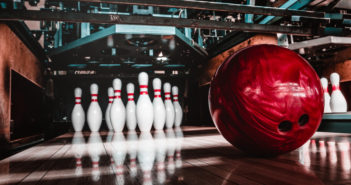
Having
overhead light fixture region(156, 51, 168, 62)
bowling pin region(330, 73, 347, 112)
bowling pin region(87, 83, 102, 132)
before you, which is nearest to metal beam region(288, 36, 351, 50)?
bowling pin region(330, 73, 347, 112)

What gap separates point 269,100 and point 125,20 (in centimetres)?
110

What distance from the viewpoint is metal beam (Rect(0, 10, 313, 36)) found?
4.49 ft

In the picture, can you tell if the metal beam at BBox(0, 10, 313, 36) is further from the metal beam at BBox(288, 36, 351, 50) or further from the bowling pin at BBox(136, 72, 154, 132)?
the bowling pin at BBox(136, 72, 154, 132)

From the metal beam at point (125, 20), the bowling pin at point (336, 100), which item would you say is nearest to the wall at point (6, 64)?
the metal beam at point (125, 20)

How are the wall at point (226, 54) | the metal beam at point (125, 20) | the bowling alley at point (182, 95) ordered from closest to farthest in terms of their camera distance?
1. the bowling alley at point (182, 95)
2. the metal beam at point (125, 20)
3. the wall at point (226, 54)

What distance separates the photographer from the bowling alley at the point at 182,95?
70 centimetres

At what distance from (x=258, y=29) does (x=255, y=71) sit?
1147 mm

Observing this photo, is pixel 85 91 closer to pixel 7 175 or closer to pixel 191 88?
pixel 191 88

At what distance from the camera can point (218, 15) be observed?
297 cm

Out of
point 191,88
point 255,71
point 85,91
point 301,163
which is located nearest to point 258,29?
point 255,71

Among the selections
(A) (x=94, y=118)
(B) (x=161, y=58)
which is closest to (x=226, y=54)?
(B) (x=161, y=58)

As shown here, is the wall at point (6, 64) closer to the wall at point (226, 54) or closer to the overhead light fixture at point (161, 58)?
the overhead light fixture at point (161, 58)

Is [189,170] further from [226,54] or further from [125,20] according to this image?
[226,54]

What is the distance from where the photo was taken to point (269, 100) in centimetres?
73
